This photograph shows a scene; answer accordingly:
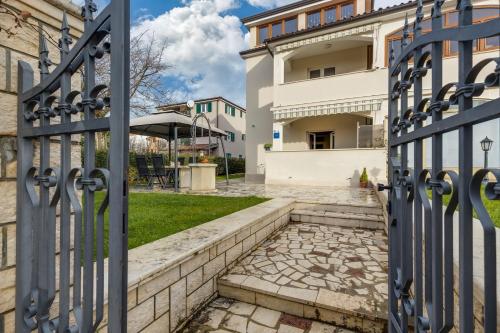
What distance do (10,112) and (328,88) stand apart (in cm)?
1107

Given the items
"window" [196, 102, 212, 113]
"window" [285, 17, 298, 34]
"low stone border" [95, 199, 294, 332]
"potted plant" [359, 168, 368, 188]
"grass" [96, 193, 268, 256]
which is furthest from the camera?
"window" [196, 102, 212, 113]

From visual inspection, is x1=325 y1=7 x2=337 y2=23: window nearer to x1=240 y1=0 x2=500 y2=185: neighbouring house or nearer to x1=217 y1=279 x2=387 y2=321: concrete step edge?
x1=240 y1=0 x2=500 y2=185: neighbouring house

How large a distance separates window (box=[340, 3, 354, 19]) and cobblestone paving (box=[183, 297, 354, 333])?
47.3 ft

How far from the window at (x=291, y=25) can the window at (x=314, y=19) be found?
726 millimetres

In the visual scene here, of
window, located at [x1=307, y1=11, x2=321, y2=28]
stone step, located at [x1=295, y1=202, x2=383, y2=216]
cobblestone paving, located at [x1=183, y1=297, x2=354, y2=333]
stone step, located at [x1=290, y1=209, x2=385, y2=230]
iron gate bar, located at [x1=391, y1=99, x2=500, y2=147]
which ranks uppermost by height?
window, located at [x1=307, y1=11, x2=321, y2=28]

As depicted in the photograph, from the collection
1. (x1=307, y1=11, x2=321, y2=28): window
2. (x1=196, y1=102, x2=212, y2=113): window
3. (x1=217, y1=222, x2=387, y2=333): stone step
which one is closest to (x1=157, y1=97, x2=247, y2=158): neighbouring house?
(x1=196, y1=102, x2=212, y2=113): window

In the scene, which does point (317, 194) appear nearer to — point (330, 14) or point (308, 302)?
point (308, 302)

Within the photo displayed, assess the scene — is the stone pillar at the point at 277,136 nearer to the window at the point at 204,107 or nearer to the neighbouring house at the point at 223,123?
the neighbouring house at the point at 223,123

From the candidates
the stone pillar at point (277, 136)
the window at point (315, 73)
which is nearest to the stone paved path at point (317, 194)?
the stone pillar at point (277, 136)

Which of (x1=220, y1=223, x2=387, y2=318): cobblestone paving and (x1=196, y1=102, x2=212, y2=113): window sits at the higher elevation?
(x1=196, y1=102, x2=212, y2=113): window

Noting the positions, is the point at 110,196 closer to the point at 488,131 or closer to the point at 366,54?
the point at 488,131

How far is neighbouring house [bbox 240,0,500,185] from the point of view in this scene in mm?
9336

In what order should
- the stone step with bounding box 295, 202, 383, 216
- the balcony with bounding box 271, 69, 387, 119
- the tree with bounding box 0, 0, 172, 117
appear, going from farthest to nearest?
the tree with bounding box 0, 0, 172, 117, the balcony with bounding box 271, 69, 387, 119, the stone step with bounding box 295, 202, 383, 216

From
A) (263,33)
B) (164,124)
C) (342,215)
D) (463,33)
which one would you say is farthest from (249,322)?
(263,33)
